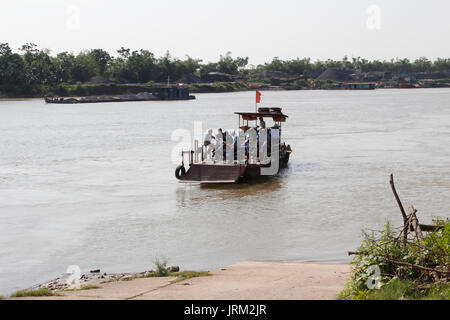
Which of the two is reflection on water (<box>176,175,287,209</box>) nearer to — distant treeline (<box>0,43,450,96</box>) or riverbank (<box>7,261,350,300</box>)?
riverbank (<box>7,261,350,300</box>)

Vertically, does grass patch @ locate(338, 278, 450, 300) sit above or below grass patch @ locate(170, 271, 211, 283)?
above

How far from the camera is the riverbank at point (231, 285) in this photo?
911 cm

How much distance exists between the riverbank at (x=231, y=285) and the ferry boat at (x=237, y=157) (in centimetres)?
1079

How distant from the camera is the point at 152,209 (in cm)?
2012

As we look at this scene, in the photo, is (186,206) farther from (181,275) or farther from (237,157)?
(181,275)

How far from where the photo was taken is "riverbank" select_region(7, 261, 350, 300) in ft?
29.9

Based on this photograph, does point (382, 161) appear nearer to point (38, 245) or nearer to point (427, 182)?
point (427, 182)

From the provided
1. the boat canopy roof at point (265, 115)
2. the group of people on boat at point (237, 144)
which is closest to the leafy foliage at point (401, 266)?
the group of people on boat at point (237, 144)

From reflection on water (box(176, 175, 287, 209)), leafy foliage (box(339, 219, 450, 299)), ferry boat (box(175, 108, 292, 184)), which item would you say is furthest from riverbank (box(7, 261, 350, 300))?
ferry boat (box(175, 108, 292, 184))

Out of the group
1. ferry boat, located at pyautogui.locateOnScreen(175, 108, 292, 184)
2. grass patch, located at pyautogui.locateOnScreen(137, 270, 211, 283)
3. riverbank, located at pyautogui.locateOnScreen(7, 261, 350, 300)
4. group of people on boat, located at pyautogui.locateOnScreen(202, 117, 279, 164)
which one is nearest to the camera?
riverbank, located at pyautogui.locateOnScreen(7, 261, 350, 300)

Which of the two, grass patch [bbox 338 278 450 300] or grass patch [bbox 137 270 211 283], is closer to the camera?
grass patch [bbox 338 278 450 300]

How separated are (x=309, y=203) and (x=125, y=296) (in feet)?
40.3

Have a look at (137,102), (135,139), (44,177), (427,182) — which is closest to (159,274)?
(427,182)

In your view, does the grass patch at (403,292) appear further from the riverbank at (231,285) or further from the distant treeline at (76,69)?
the distant treeline at (76,69)
